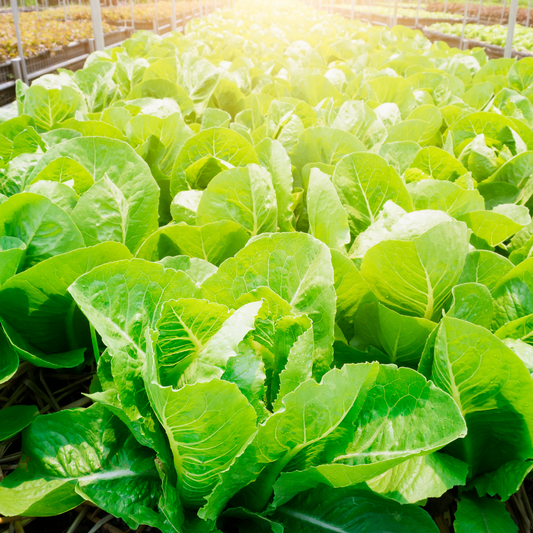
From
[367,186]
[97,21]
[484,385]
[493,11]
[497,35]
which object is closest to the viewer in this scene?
[484,385]

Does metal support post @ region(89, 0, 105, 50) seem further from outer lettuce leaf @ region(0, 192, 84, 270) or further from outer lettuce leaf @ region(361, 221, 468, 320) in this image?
outer lettuce leaf @ region(361, 221, 468, 320)

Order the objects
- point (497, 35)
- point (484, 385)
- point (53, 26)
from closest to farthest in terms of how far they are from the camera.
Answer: point (484, 385)
point (497, 35)
point (53, 26)

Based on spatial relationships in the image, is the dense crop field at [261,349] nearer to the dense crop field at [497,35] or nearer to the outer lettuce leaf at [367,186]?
the outer lettuce leaf at [367,186]

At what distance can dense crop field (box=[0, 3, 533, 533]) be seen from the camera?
2.37ft

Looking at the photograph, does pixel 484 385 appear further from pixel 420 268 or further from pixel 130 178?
pixel 130 178

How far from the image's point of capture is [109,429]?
0.90 meters

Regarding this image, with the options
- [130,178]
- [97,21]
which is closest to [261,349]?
[130,178]

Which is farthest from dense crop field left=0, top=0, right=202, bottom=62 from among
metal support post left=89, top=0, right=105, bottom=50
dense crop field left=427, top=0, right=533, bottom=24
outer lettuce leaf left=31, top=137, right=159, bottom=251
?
dense crop field left=427, top=0, right=533, bottom=24

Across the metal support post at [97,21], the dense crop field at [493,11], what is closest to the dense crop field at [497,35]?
the dense crop field at [493,11]

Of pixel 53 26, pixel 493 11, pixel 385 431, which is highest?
pixel 493 11

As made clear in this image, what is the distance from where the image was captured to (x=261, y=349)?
0.87m

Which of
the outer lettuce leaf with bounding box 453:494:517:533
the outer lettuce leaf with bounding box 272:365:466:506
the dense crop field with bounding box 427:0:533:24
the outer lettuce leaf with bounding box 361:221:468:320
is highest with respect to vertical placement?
the dense crop field with bounding box 427:0:533:24

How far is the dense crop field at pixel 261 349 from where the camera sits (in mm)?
723

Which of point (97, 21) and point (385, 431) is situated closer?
point (385, 431)
